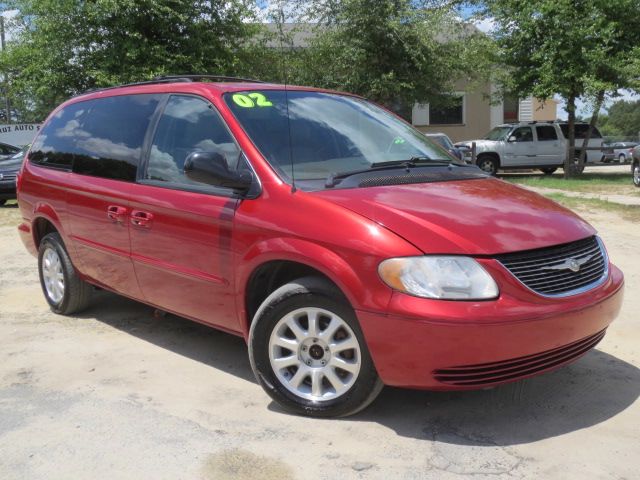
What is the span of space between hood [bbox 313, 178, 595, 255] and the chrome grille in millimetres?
43

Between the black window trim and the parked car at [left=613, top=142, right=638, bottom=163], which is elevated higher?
the black window trim

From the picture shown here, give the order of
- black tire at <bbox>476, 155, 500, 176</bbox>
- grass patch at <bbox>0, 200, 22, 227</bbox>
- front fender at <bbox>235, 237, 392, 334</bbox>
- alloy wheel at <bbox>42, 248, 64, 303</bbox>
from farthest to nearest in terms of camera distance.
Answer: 1. black tire at <bbox>476, 155, 500, 176</bbox>
2. grass patch at <bbox>0, 200, 22, 227</bbox>
3. alloy wheel at <bbox>42, 248, 64, 303</bbox>
4. front fender at <bbox>235, 237, 392, 334</bbox>

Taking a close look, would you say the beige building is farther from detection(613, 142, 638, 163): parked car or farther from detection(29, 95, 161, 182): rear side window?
detection(29, 95, 161, 182): rear side window

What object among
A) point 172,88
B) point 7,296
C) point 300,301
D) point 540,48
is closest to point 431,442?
point 300,301

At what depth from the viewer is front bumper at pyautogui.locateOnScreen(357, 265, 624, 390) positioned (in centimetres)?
287

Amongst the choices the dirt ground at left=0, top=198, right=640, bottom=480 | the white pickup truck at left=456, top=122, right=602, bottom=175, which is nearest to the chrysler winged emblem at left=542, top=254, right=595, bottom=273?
the dirt ground at left=0, top=198, right=640, bottom=480

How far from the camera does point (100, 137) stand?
4.77 metres

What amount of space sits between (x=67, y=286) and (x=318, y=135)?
2.52m

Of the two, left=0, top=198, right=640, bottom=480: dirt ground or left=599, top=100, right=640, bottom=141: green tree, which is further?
left=599, top=100, right=640, bottom=141: green tree

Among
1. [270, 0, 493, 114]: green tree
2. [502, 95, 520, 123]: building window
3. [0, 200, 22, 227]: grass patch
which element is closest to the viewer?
[0, 200, 22, 227]: grass patch

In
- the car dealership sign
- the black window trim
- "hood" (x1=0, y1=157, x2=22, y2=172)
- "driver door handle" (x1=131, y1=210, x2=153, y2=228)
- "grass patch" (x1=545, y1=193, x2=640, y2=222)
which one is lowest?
"grass patch" (x1=545, y1=193, x2=640, y2=222)

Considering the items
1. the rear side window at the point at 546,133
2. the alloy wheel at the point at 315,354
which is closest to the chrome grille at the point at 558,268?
the alloy wheel at the point at 315,354

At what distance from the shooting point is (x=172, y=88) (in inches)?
169

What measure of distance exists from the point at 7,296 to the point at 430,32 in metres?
16.2
